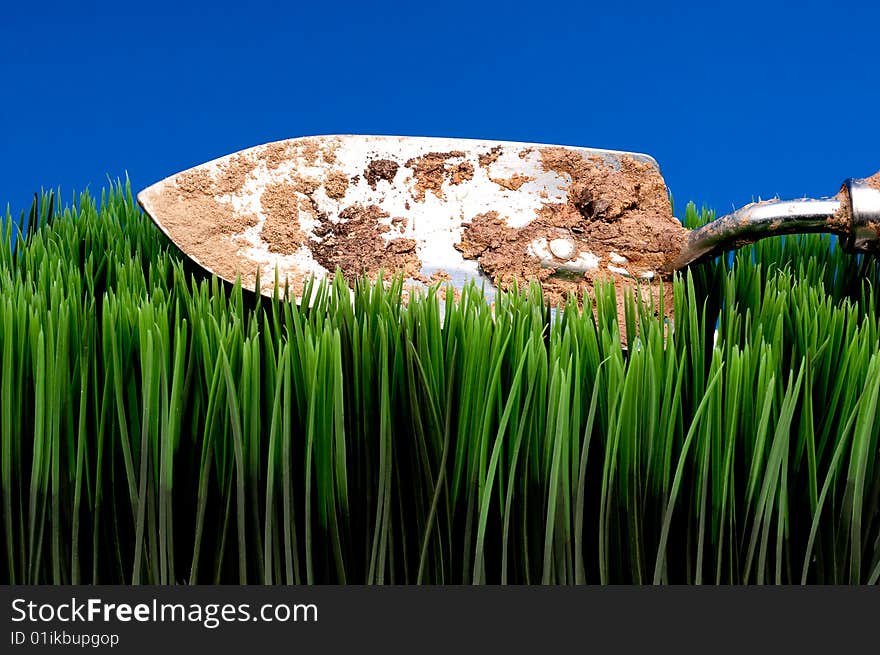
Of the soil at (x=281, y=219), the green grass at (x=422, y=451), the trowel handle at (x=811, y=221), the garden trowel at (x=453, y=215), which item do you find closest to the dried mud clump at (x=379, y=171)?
the garden trowel at (x=453, y=215)

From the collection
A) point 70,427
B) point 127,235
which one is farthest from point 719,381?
point 127,235

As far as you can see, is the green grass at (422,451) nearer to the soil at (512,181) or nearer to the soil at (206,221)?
the soil at (206,221)

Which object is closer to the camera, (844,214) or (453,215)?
(844,214)

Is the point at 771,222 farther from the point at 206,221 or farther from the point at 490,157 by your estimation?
the point at 206,221

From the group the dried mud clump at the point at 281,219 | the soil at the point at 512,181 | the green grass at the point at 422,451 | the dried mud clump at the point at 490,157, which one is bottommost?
the green grass at the point at 422,451

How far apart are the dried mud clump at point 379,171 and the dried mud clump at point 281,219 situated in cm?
14

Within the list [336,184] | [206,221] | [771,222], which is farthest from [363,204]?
[771,222]

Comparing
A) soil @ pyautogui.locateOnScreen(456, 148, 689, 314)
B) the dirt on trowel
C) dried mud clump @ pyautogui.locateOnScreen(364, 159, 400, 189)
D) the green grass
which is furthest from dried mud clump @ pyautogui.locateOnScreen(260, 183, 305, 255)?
the dirt on trowel

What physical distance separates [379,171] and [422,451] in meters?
0.87

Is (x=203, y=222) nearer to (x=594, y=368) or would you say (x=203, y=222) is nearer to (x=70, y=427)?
(x=70, y=427)

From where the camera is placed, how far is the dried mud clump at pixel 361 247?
4.67 feet

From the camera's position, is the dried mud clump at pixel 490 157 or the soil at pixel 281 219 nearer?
the soil at pixel 281 219

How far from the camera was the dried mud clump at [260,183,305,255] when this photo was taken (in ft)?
4.72

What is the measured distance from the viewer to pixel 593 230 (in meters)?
1.52
